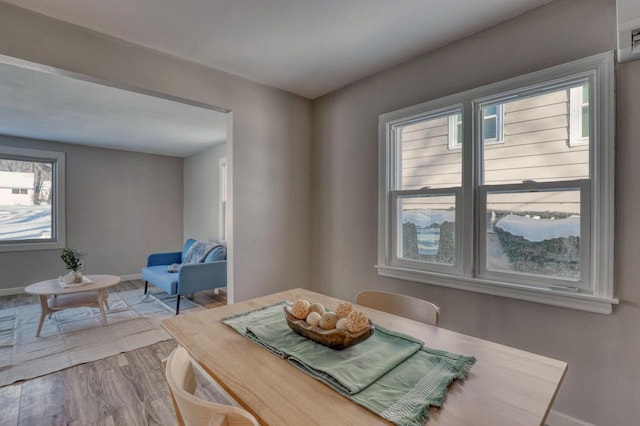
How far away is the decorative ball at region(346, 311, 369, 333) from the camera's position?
109cm

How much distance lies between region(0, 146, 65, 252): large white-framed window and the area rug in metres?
1.26

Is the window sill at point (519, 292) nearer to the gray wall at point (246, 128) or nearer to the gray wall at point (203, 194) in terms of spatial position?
the gray wall at point (246, 128)

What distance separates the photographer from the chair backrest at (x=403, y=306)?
1.50m

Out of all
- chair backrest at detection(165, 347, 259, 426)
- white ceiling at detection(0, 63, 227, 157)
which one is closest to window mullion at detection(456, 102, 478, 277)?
chair backrest at detection(165, 347, 259, 426)

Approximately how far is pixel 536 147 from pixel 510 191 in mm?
291

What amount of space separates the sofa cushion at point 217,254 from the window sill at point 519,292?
8.74 ft

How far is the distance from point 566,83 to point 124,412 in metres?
3.32

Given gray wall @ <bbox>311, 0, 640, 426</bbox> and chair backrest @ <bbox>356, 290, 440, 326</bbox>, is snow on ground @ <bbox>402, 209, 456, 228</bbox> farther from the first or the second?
chair backrest @ <bbox>356, 290, 440, 326</bbox>

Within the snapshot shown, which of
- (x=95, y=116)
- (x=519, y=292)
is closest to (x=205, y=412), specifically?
(x=519, y=292)

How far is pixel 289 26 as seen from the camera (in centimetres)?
191

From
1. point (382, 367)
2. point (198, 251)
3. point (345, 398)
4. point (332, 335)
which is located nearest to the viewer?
point (345, 398)

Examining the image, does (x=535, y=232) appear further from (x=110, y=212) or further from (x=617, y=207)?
(x=110, y=212)


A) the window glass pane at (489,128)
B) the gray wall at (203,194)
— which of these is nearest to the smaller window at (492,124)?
the window glass pane at (489,128)

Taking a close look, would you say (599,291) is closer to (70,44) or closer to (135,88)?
(135,88)
